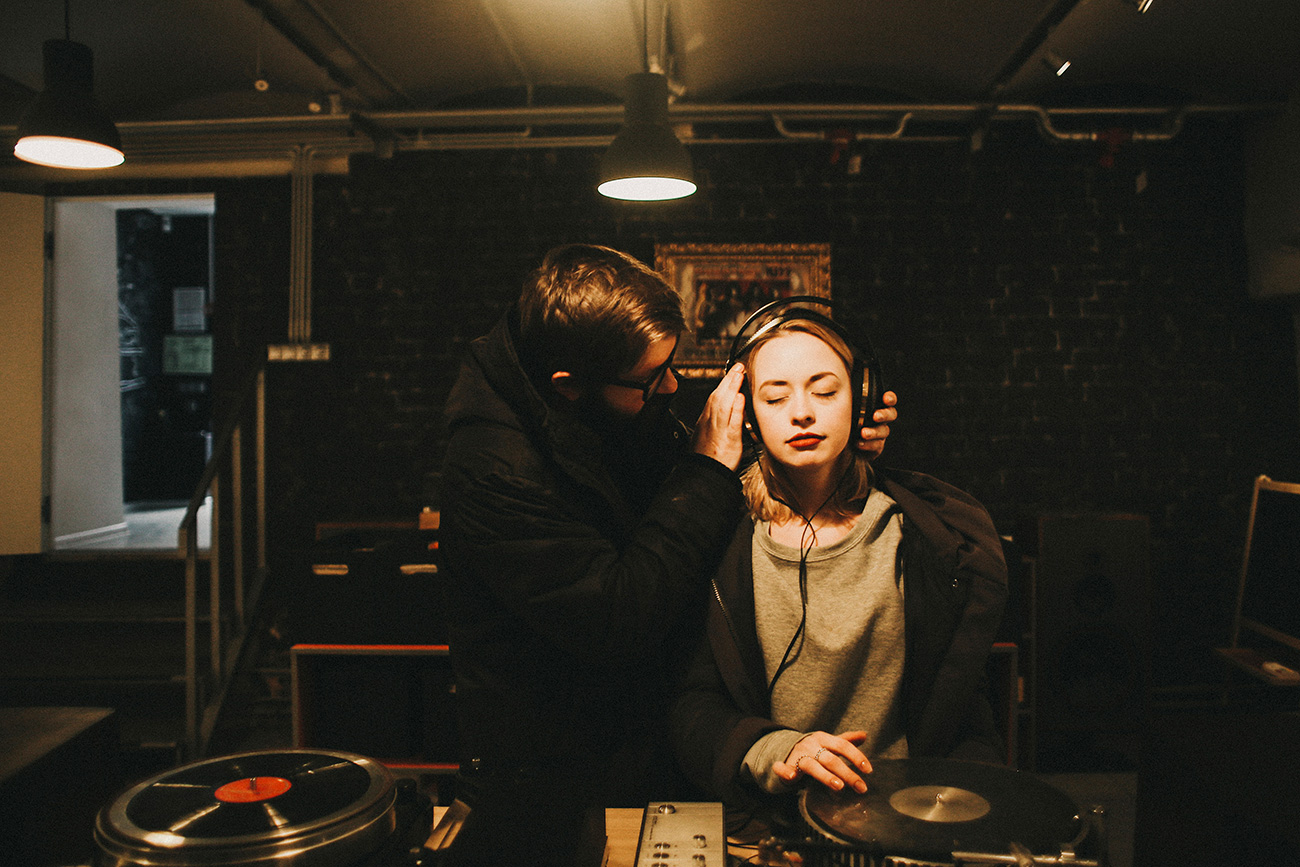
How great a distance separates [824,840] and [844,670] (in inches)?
20.6

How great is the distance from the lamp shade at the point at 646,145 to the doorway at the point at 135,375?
172 inches

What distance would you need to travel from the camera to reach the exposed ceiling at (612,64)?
313cm

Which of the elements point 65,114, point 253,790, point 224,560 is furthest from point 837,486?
point 224,560

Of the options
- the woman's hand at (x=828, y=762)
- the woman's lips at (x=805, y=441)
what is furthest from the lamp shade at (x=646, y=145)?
the woman's hand at (x=828, y=762)

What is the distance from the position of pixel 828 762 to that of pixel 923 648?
1.30 feet

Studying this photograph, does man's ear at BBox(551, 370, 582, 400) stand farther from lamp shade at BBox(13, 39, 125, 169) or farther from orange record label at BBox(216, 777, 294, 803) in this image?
lamp shade at BBox(13, 39, 125, 169)

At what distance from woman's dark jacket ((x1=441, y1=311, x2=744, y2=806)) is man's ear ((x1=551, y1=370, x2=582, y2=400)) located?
0.12ft

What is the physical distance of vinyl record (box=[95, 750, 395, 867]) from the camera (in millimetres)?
685

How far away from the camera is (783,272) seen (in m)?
4.19

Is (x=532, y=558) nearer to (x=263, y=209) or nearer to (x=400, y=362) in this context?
(x=400, y=362)

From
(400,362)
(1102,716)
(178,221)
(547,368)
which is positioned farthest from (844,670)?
(178,221)

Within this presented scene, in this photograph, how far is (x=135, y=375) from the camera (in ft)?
24.9

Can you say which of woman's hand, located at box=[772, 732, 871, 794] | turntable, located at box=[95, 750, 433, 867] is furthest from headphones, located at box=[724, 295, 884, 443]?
turntable, located at box=[95, 750, 433, 867]

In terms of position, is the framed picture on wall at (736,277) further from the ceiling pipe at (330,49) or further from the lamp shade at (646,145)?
the ceiling pipe at (330,49)
